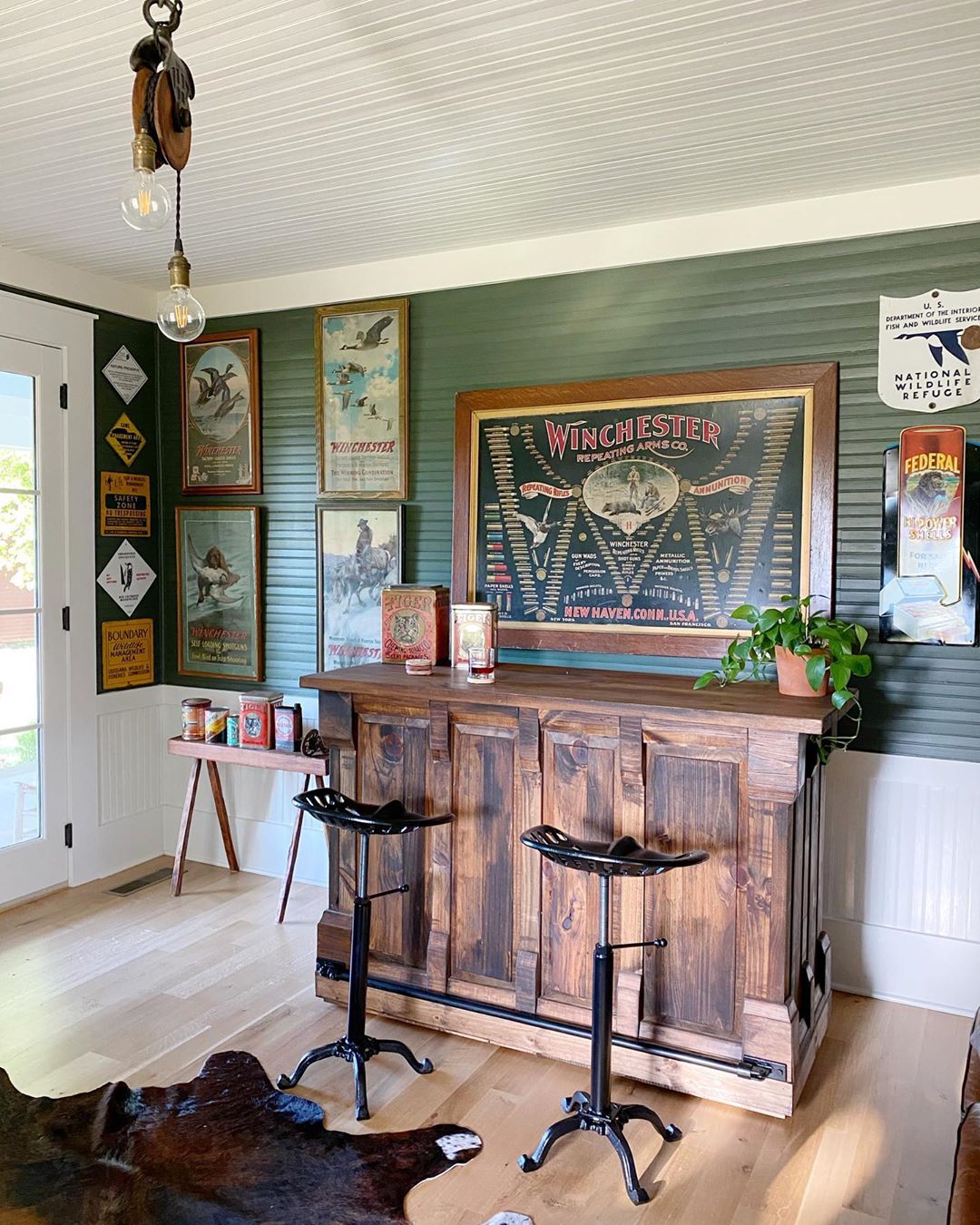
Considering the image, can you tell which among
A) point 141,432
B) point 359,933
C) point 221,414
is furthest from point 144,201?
point 141,432

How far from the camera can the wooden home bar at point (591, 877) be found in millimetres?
2604

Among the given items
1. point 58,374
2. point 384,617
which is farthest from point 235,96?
point 58,374

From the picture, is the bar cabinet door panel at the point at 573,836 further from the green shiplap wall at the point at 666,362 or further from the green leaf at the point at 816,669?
the green shiplap wall at the point at 666,362

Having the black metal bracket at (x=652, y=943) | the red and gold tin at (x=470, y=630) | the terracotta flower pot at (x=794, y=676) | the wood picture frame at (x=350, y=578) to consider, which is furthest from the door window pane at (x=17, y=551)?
the terracotta flower pot at (x=794, y=676)

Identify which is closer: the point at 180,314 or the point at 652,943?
the point at 180,314

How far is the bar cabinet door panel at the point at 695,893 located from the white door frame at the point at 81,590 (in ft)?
9.08

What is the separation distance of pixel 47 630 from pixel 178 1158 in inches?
97.0

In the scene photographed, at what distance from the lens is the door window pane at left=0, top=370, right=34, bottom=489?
394 cm

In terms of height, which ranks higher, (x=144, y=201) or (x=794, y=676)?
(x=144, y=201)

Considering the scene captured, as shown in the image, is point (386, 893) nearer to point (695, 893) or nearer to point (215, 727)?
point (695, 893)

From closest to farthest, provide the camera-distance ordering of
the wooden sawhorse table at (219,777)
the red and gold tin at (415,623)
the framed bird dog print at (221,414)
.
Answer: the red and gold tin at (415,623)
the wooden sawhorse table at (219,777)
the framed bird dog print at (221,414)

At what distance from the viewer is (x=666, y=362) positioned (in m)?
3.45

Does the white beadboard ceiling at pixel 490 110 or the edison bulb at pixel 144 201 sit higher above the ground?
the white beadboard ceiling at pixel 490 110

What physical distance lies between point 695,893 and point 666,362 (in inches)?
73.5
